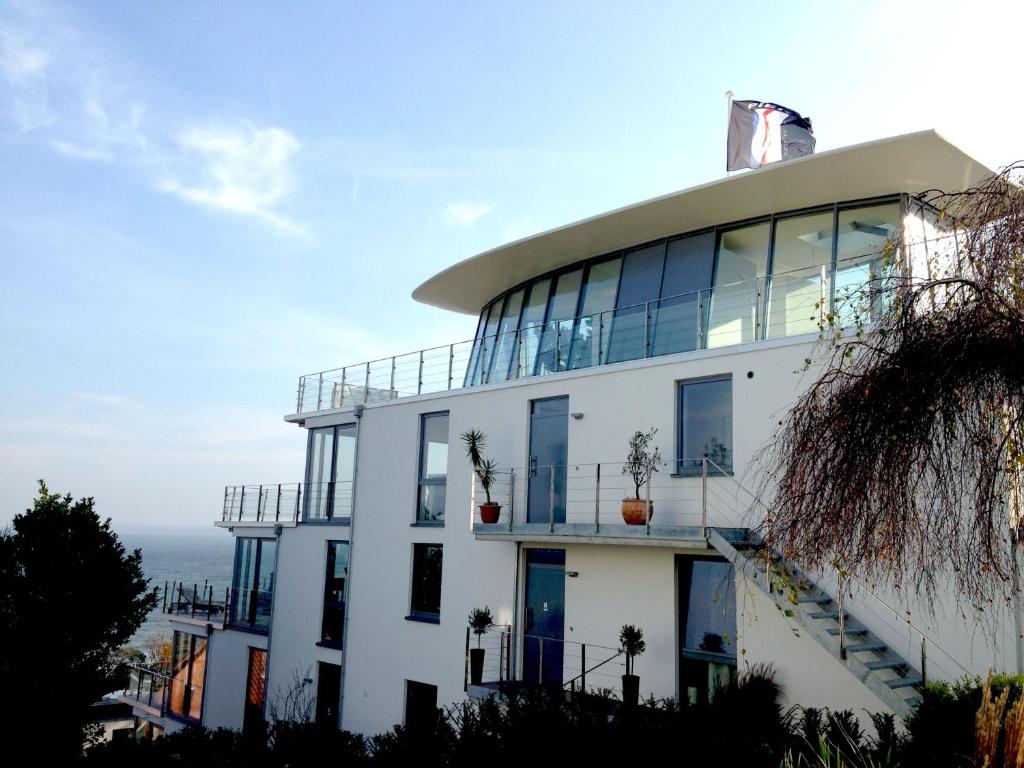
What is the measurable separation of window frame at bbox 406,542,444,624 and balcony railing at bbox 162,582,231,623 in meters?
6.75

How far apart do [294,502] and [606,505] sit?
359 inches

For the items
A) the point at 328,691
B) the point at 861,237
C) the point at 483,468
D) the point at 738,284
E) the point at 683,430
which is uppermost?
the point at 861,237

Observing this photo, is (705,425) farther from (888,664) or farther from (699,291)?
(888,664)

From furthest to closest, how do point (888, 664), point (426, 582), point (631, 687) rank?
point (426, 582) → point (631, 687) → point (888, 664)

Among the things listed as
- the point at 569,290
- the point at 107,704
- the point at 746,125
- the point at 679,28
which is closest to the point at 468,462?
the point at 569,290

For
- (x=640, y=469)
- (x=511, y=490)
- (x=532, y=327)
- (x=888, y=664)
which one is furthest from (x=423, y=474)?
(x=888, y=664)

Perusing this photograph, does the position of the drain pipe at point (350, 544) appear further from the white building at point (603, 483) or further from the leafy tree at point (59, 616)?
the leafy tree at point (59, 616)

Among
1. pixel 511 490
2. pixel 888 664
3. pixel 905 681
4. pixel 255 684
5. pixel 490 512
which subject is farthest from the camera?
pixel 255 684

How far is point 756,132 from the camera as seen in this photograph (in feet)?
46.2

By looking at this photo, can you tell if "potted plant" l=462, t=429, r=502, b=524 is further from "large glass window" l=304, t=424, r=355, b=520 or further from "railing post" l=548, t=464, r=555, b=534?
"large glass window" l=304, t=424, r=355, b=520

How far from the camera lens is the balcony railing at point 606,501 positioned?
11469mm

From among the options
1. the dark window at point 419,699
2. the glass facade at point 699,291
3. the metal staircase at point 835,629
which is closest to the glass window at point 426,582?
the dark window at point 419,699

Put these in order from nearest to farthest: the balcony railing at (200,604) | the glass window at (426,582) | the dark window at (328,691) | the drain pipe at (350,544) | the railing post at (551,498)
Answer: the railing post at (551,498), the glass window at (426,582), the drain pipe at (350,544), the dark window at (328,691), the balcony railing at (200,604)

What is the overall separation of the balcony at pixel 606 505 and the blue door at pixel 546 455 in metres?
0.02
